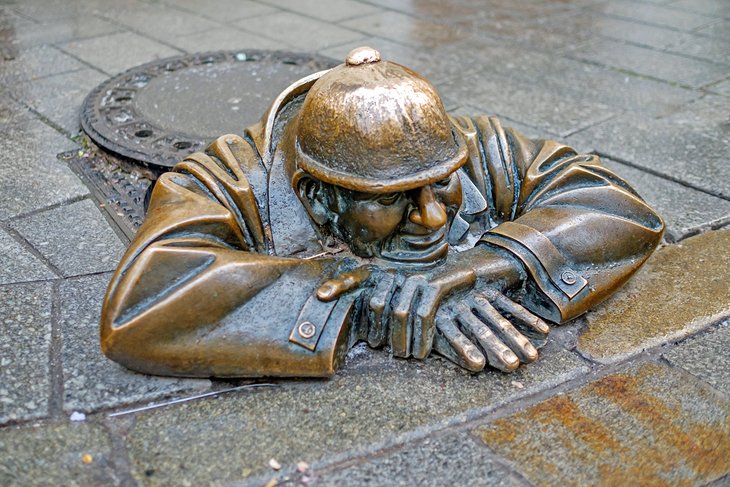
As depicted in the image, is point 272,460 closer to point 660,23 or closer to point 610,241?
point 610,241

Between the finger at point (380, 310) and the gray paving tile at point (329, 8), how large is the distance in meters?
4.34

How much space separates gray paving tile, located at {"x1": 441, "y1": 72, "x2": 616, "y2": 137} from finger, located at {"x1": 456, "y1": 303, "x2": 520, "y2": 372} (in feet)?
7.06

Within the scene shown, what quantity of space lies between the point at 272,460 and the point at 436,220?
86cm

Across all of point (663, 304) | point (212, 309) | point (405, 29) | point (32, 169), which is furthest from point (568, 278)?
point (405, 29)

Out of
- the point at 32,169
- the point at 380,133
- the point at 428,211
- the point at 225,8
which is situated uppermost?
the point at 380,133

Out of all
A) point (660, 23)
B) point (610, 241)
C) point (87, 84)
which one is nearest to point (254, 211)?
point (610, 241)

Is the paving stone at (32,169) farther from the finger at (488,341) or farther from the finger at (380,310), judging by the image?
the finger at (488,341)

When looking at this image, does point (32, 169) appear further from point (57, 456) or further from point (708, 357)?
point (708, 357)

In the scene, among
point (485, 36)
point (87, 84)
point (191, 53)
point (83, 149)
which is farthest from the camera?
point (485, 36)

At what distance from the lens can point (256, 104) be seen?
14.2ft

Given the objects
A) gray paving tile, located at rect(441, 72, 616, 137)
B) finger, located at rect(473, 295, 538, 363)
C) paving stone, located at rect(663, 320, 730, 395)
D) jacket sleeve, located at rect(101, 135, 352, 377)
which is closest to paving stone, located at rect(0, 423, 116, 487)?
jacket sleeve, located at rect(101, 135, 352, 377)

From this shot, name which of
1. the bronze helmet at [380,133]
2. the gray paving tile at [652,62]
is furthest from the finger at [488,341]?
the gray paving tile at [652,62]

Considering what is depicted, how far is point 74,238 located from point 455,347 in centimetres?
173

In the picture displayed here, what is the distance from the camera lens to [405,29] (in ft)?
20.4
